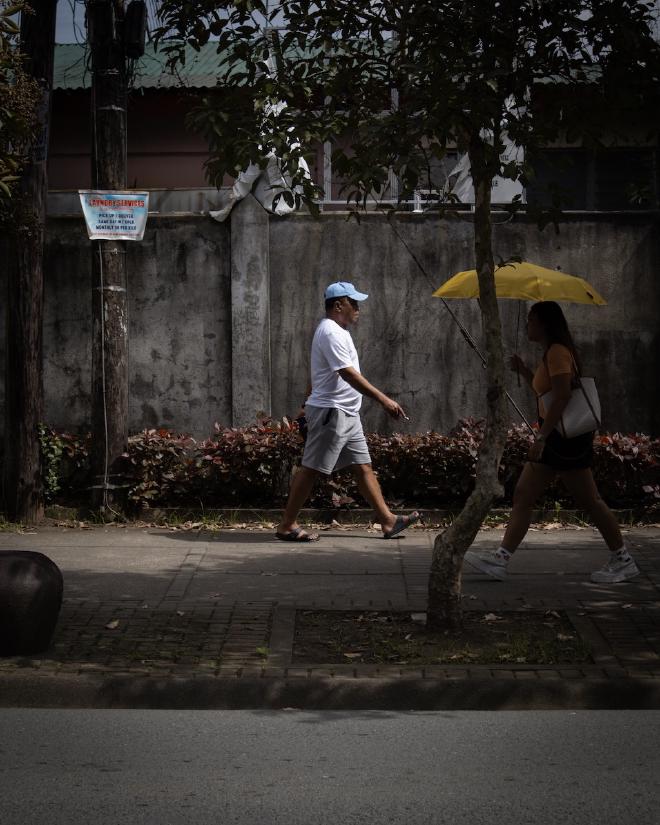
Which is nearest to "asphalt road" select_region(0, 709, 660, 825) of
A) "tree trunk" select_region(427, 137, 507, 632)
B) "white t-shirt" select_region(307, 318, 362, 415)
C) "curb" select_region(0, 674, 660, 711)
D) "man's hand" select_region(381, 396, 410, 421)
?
"curb" select_region(0, 674, 660, 711)

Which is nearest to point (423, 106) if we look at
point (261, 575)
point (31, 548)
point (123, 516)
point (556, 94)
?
point (556, 94)

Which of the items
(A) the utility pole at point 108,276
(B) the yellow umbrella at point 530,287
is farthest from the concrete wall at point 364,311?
(B) the yellow umbrella at point 530,287

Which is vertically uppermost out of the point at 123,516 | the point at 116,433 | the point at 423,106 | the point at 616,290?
the point at 423,106

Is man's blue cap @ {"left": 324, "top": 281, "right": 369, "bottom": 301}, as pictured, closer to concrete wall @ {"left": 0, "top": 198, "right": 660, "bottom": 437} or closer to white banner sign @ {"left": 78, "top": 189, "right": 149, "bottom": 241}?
white banner sign @ {"left": 78, "top": 189, "right": 149, "bottom": 241}

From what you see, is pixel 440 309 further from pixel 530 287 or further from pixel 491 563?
pixel 491 563

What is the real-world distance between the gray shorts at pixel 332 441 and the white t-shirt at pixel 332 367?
2.8 inches

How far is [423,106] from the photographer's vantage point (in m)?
6.45

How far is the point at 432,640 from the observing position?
6.70m

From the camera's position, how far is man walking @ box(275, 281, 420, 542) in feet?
31.5

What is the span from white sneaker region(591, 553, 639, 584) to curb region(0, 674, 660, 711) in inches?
92.8

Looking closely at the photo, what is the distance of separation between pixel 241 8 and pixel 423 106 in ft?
3.91

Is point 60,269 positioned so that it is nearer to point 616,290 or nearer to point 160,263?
point 160,263

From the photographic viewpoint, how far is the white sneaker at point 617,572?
27.0 ft

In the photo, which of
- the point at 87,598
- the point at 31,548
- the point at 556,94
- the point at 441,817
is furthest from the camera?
the point at 31,548
